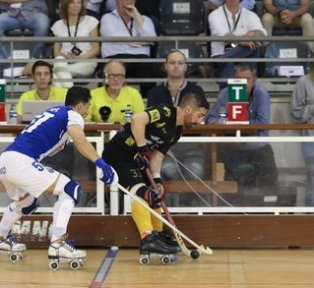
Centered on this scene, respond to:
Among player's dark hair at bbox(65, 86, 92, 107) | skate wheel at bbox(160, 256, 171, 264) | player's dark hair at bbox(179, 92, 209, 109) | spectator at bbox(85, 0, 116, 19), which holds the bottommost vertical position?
skate wheel at bbox(160, 256, 171, 264)

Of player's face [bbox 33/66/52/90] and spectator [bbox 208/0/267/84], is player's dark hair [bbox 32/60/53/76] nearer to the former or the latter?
player's face [bbox 33/66/52/90]

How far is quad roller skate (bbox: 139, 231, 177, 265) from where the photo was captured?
10.3m

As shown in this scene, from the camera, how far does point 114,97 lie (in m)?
12.3

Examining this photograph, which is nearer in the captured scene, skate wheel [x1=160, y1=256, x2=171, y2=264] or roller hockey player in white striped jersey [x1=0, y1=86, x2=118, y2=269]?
roller hockey player in white striped jersey [x1=0, y1=86, x2=118, y2=269]

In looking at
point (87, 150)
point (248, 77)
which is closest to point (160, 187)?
point (87, 150)

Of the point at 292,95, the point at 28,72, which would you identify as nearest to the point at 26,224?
the point at 28,72

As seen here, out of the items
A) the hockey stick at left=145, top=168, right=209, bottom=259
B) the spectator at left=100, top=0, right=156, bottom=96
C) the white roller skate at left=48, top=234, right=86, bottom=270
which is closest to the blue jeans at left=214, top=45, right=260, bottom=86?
the spectator at left=100, top=0, right=156, bottom=96

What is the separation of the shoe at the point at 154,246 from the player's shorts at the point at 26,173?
104cm

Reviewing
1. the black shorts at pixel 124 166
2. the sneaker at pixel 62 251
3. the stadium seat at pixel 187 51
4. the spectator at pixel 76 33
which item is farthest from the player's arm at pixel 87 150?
the stadium seat at pixel 187 51

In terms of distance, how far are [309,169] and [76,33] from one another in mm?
3890

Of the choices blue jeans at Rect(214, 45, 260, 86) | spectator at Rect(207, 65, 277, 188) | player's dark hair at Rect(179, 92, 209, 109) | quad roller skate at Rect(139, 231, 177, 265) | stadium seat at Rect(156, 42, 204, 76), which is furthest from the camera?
stadium seat at Rect(156, 42, 204, 76)

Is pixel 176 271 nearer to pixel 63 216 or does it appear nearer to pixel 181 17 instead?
pixel 63 216

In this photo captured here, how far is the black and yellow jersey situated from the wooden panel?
0.84m

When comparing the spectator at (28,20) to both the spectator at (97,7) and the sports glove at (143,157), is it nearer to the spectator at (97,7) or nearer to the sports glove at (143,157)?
the spectator at (97,7)
